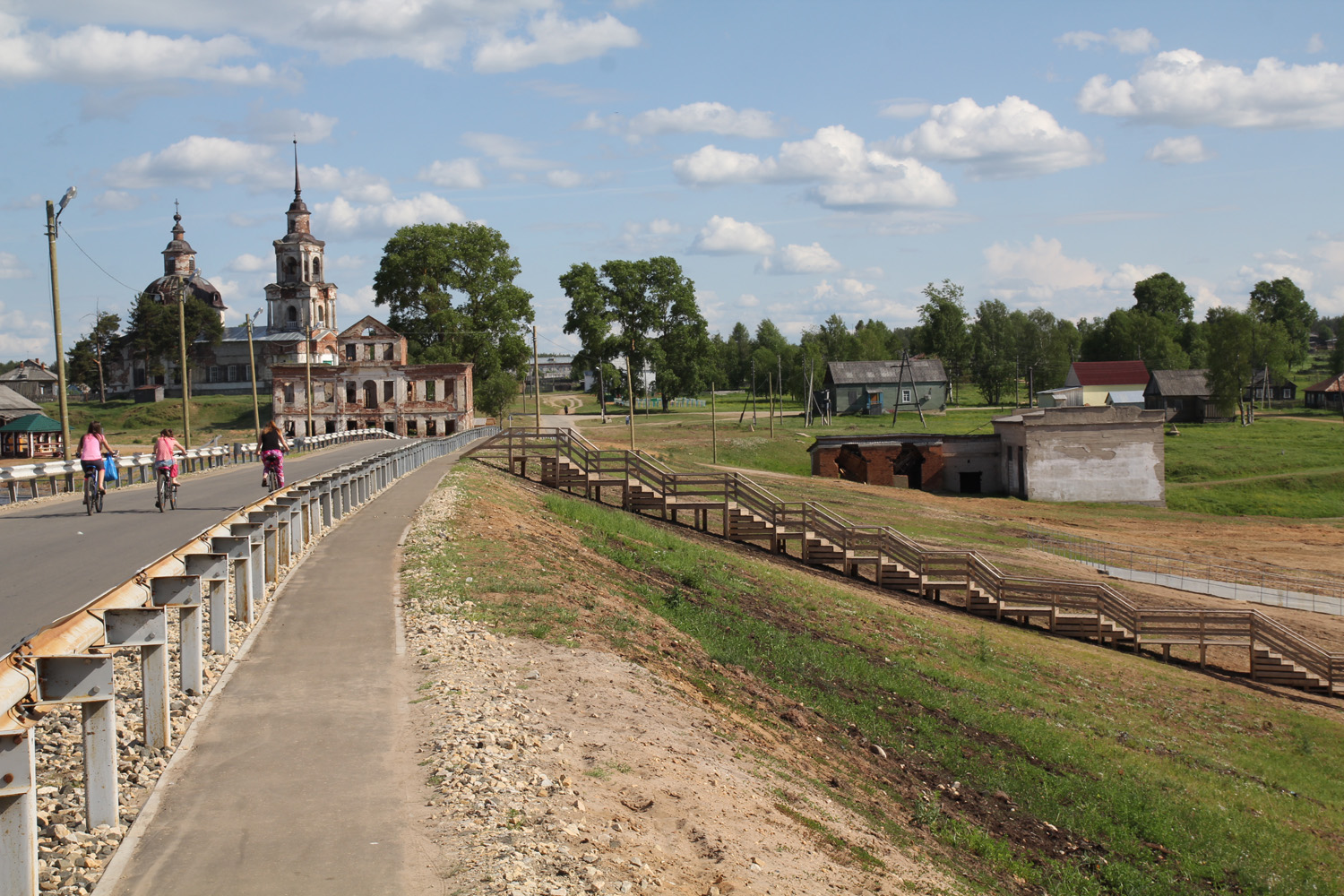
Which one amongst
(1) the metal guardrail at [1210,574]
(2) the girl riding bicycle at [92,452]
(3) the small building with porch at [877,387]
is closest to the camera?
(2) the girl riding bicycle at [92,452]

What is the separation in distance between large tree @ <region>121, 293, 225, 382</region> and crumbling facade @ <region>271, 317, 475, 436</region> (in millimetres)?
47087

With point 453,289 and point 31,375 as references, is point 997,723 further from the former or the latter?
point 31,375

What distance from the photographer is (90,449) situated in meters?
20.0

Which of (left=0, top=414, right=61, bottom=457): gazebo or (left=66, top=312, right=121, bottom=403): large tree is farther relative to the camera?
(left=66, top=312, right=121, bottom=403): large tree

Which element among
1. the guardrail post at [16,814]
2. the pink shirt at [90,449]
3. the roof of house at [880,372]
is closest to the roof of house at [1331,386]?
the roof of house at [880,372]

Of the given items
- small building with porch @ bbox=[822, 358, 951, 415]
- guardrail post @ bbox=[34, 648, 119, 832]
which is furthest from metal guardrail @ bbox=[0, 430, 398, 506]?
small building with porch @ bbox=[822, 358, 951, 415]

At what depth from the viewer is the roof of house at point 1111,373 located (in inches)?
3917

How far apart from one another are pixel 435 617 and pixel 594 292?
86.0m

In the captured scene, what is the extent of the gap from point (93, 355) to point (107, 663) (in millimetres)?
135515

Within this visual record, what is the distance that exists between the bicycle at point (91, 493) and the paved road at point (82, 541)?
0.19 meters

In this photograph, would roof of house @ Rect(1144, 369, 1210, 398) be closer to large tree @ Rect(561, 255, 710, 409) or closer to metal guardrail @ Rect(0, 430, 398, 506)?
large tree @ Rect(561, 255, 710, 409)

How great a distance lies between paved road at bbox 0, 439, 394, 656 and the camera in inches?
451

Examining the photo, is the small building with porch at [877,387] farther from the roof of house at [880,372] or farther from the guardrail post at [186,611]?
the guardrail post at [186,611]

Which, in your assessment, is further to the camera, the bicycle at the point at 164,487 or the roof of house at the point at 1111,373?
the roof of house at the point at 1111,373
